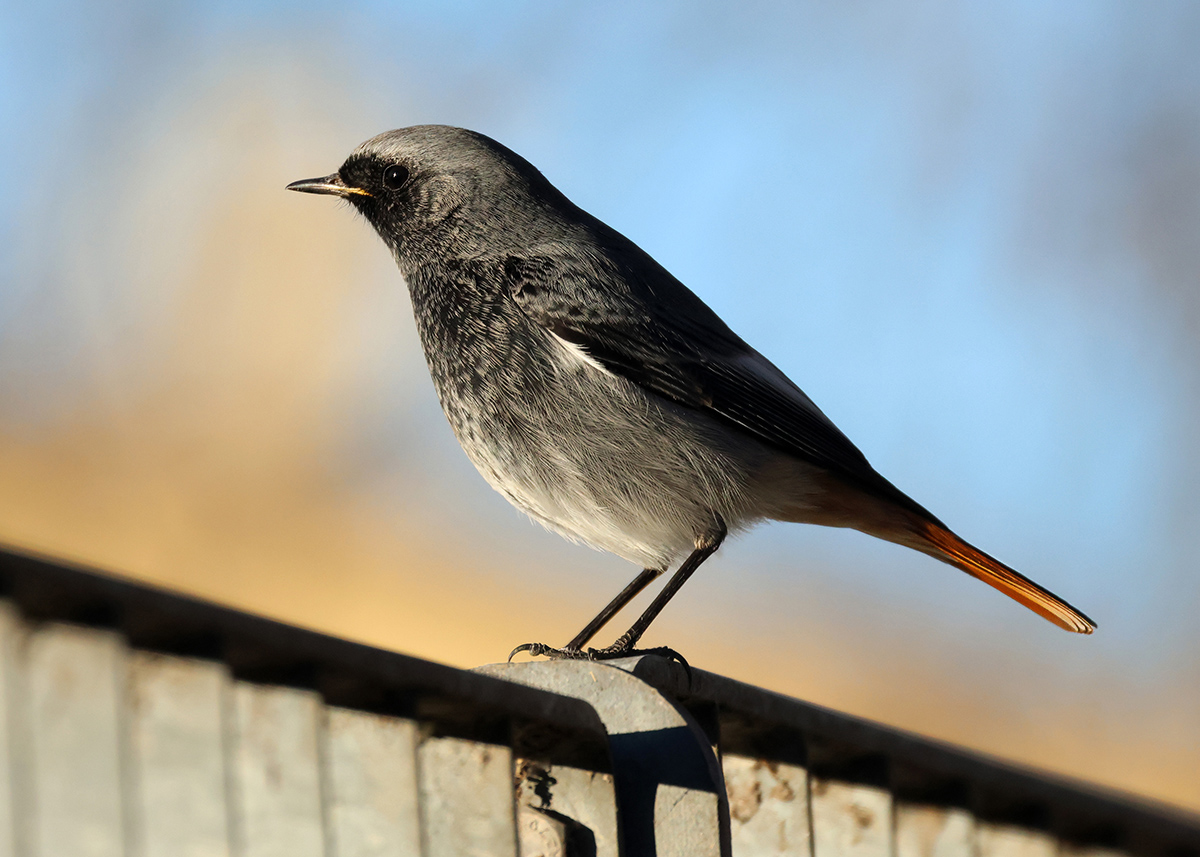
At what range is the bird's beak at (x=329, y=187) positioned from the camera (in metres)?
3.40

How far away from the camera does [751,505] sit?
293 centimetres

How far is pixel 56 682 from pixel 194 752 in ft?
0.44

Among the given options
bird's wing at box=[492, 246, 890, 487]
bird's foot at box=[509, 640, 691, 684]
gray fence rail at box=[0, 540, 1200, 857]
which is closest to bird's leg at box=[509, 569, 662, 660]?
bird's foot at box=[509, 640, 691, 684]

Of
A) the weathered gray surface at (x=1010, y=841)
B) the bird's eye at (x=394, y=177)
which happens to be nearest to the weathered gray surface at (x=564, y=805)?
the weathered gray surface at (x=1010, y=841)

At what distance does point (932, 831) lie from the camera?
1.69 m

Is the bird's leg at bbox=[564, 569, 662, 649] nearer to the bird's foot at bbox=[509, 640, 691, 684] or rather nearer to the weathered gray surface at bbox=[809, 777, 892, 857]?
the bird's foot at bbox=[509, 640, 691, 684]

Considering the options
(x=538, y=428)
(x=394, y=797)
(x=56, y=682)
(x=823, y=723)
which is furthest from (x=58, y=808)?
(x=538, y=428)

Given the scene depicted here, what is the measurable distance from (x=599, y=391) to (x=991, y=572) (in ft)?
3.98

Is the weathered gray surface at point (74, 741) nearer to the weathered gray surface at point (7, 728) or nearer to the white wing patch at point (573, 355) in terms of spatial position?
the weathered gray surface at point (7, 728)

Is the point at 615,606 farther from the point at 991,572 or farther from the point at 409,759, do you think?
the point at 409,759

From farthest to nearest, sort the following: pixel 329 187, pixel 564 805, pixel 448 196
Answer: pixel 329 187
pixel 448 196
pixel 564 805

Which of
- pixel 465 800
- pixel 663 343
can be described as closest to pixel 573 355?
pixel 663 343

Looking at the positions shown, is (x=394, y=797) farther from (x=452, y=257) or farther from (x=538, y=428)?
(x=452, y=257)

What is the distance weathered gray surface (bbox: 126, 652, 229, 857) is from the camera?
0.86 m
